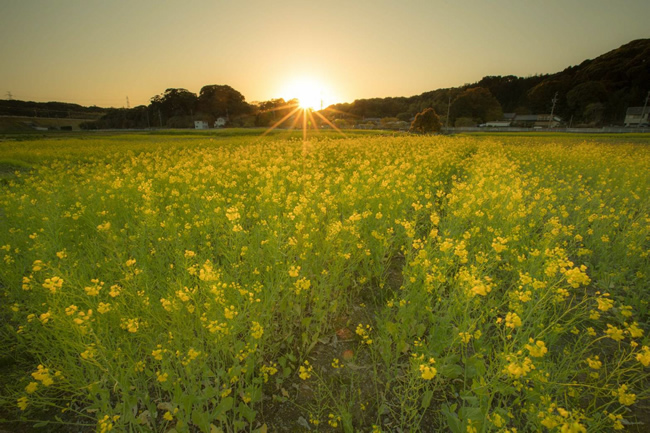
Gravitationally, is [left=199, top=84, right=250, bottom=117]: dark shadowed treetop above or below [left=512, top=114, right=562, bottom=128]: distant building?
above

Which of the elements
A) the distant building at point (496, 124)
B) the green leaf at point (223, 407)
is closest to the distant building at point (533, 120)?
the distant building at point (496, 124)

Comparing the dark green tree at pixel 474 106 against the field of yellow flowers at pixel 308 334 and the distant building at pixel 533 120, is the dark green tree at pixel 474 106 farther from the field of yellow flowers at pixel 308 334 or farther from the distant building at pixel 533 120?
the field of yellow flowers at pixel 308 334

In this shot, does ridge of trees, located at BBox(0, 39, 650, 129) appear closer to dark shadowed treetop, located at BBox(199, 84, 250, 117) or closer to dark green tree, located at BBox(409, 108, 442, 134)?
dark shadowed treetop, located at BBox(199, 84, 250, 117)

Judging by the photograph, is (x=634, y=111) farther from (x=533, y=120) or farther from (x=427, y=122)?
(x=427, y=122)

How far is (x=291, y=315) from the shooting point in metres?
3.31

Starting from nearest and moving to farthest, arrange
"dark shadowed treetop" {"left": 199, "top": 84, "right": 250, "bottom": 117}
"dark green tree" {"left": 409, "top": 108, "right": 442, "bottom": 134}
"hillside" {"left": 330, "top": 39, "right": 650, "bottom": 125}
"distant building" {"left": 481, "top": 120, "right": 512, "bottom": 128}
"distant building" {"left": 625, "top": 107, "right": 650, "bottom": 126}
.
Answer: "dark green tree" {"left": 409, "top": 108, "right": 442, "bottom": 134}
"distant building" {"left": 625, "top": 107, "right": 650, "bottom": 126}
"hillside" {"left": 330, "top": 39, "right": 650, "bottom": 125}
"distant building" {"left": 481, "top": 120, "right": 512, "bottom": 128}
"dark shadowed treetop" {"left": 199, "top": 84, "right": 250, "bottom": 117}

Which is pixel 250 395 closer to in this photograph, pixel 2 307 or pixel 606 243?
pixel 2 307

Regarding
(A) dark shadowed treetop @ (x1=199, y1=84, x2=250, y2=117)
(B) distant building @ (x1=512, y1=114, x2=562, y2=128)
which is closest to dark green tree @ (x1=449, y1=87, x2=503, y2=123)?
(B) distant building @ (x1=512, y1=114, x2=562, y2=128)

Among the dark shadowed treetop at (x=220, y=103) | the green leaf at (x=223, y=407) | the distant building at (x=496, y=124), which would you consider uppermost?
the dark shadowed treetop at (x=220, y=103)

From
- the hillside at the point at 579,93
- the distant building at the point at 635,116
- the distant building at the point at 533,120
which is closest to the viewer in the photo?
the distant building at the point at 635,116

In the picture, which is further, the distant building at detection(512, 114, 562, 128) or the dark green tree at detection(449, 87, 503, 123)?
the distant building at detection(512, 114, 562, 128)

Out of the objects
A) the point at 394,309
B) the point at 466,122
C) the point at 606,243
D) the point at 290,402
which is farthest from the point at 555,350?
the point at 466,122

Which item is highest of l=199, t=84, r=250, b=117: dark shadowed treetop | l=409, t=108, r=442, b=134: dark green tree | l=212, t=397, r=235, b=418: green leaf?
l=199, t=84, r=250, b=117: dark shadowed treetop

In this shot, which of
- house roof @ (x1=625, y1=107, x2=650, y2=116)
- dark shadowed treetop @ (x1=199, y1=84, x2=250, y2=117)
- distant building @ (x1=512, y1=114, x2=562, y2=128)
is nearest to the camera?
house roof @ (x1=625, y1=107, x2=650, y2=116)
